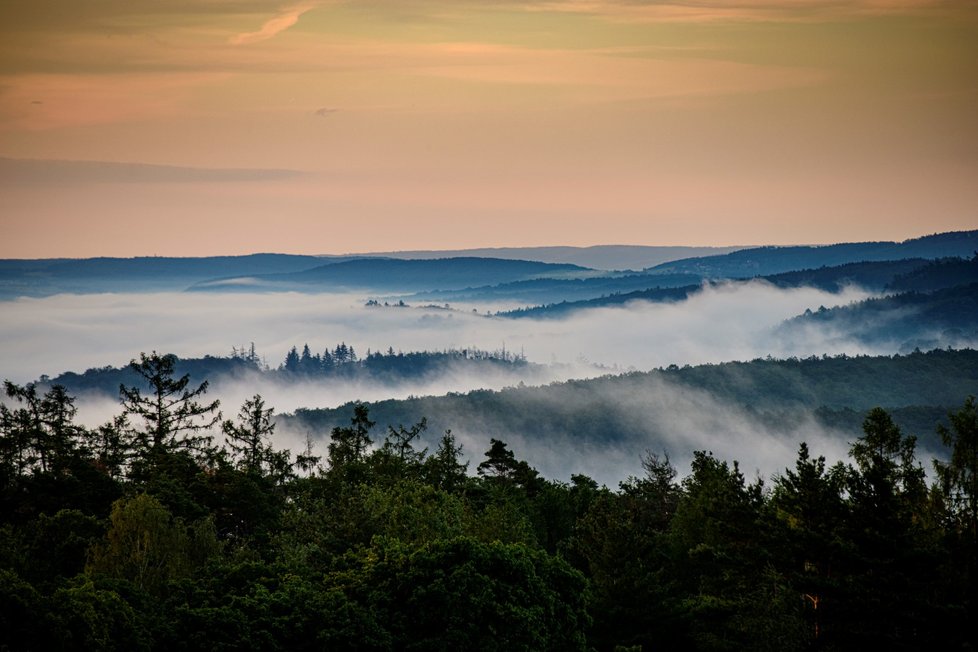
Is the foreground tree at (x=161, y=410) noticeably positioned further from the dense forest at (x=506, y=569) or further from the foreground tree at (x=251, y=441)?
the dense forest at (x=506, y=569)

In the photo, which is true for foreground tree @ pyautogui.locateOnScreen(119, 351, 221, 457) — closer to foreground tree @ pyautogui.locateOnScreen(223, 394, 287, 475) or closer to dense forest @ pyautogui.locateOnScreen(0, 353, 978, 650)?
foreground tree @ pyautogui.locateOnScreen(223, 394, 287, 475)

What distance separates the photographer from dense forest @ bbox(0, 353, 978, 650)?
41.2m

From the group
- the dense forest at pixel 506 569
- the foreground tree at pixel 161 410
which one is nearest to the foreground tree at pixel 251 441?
the foreground tree at pixel 161 410

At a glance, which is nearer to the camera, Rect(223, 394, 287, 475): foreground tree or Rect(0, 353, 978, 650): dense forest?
Rect(0, 353, 978, 650): dense forest

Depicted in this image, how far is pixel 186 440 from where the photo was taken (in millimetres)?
94625

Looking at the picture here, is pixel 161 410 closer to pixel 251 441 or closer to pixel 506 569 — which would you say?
pixel 251 441

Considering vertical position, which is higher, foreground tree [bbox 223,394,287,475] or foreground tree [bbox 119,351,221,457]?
foreground tree [bbox 119,351,221,457]

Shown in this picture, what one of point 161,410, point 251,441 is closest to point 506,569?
point 161,410

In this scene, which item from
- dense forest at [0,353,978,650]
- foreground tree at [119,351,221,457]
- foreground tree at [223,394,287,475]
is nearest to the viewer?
dense forest at [0,353,978,650]

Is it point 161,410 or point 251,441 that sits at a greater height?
point 161,410

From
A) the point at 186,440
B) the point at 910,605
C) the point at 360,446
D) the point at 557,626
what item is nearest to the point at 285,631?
the point at 557,626

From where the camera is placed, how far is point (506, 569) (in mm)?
45312

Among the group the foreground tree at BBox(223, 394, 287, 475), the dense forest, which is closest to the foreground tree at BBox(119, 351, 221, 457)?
the foreground tree at BBox(223, 394, 287, 475)

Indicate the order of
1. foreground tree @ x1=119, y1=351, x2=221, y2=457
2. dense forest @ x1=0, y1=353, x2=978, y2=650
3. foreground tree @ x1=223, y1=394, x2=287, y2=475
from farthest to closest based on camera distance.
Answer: foreground tree @ x1=223, y1=394, x2=287, y2=475 < foreground tree @ x1=119, y1=351, x2=221, y2=457 < dense forest @ x1=0, y1=353, x2=978, y2=650
